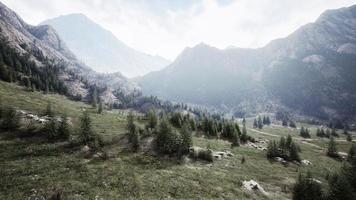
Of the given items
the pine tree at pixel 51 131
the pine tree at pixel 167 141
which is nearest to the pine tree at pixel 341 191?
the pine tree at pixel 167 141

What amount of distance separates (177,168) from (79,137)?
89.1 ft

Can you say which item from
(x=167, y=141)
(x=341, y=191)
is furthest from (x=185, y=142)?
(x=341, y=191)

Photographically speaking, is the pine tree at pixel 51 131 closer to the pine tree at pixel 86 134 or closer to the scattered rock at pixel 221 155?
the pine tree at pixel 86 134

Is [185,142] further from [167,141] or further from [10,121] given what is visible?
[10,121]

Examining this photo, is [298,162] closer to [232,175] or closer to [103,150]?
[232,175]

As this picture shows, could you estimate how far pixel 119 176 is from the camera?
42.8 meters

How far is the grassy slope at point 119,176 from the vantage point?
36.0m

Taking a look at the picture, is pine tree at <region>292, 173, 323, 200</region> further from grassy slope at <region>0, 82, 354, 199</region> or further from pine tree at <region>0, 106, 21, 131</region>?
pine tree at <region>0, 106, 21, 131</region>

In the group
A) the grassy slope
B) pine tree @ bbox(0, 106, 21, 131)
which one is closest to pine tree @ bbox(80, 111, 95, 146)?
the grassy slope

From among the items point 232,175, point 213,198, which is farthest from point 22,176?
point 232,175

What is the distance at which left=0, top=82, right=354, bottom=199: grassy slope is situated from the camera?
36.0m

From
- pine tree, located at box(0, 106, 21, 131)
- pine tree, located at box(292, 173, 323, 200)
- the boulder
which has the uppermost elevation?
pine tree, located at box(0, 106, 21, 131)

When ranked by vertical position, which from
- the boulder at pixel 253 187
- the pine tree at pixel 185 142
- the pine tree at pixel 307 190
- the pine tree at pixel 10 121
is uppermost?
the pine tree at pixel 10 121

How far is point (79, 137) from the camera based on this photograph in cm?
6197
